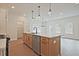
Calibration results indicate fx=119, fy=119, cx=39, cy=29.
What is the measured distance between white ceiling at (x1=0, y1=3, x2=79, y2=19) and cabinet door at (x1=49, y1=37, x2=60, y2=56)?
1.15 ft

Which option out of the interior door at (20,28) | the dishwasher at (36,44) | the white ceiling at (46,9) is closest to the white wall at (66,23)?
the white ceiling at (46,9)

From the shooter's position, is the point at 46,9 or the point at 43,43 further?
the point at 43,43

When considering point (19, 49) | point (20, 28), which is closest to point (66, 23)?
point (20, 28)

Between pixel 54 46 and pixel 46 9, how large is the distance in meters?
0.58

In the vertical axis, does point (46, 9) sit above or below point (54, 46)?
above

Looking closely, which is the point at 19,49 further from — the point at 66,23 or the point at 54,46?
the point at 66,23

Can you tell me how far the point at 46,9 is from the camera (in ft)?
5.62

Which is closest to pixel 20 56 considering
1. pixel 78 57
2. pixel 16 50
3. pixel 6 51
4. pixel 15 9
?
pixel 16 50

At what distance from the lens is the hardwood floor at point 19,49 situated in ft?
5.47

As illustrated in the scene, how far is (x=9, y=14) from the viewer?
1.77 metres

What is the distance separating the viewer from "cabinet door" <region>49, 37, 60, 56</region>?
66.9 inches

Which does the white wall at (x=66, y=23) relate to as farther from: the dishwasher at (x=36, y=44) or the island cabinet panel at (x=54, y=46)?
the dishwasher at (x=36, y=44)

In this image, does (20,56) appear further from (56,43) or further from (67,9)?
(67,9)

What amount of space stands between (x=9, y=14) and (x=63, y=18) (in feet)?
2.64
